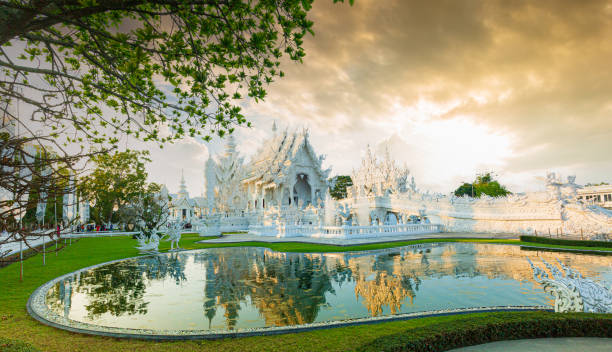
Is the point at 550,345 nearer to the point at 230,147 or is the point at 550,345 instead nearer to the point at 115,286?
the point at 115,286

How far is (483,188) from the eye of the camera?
189 feet

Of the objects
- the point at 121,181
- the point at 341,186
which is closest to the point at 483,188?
the point at 341,186

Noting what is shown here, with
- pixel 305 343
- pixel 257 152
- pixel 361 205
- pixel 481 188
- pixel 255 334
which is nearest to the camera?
pixel 305 343

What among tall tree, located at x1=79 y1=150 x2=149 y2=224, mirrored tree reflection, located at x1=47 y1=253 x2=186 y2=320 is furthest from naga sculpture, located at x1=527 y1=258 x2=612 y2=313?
tall tree, located at x1=79 y1=150 x2=149 y2=224

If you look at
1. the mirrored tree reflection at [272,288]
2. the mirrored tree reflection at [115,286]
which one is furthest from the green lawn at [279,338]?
the mirrored tree reflection at [115,286]

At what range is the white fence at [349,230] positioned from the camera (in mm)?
17983

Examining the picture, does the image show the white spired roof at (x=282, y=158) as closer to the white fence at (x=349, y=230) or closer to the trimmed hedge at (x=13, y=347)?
the white fence at (x=349, y=230)

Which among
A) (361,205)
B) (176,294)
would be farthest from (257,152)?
(176,294)

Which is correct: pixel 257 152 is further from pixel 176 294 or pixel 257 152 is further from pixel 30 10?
pixel 30 10

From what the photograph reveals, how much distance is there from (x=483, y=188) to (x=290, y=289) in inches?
2359

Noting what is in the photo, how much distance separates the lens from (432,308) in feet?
19.2

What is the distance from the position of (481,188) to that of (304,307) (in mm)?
60915

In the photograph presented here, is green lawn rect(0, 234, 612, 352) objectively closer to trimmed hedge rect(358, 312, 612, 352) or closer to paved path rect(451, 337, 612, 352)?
trimmed hedge rect(358, 312, 612, 352)

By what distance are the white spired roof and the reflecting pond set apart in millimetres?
21541
